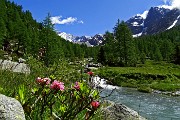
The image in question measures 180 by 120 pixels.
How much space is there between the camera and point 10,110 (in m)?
4.37

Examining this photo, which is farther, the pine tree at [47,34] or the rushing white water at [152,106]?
the pine tree at [47,34]

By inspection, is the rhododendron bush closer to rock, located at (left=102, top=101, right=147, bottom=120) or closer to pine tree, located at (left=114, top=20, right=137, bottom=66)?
rock, located at (left=102, top=101, right=147, bottom=120)

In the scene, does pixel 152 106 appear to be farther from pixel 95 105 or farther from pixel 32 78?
pixel 95 105

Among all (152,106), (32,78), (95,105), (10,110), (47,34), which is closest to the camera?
(10,110)

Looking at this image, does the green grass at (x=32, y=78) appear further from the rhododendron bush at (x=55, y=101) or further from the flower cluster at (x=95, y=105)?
the flower cluster at (x=95, y=105)

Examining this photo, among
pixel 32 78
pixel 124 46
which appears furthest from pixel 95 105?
pixel 124 46

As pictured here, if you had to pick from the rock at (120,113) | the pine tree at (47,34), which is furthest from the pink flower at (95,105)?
the pine tree at (47,34)

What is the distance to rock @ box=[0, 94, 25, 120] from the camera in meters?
4.27

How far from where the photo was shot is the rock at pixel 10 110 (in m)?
4.27

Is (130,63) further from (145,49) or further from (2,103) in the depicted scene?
(2,103)

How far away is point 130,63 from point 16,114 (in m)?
91.4

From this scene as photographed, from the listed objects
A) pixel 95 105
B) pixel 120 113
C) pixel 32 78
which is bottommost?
pixel 120 113

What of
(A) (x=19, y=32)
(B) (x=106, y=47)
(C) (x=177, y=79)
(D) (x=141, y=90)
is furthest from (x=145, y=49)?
(D) (x=141, y=90)

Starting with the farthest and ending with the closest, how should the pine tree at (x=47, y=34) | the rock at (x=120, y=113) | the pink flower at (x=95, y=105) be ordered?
the pine tree at (x=47, y=34), the rock at (x=120, y=113), the pink flower at (x=95, y=105)
